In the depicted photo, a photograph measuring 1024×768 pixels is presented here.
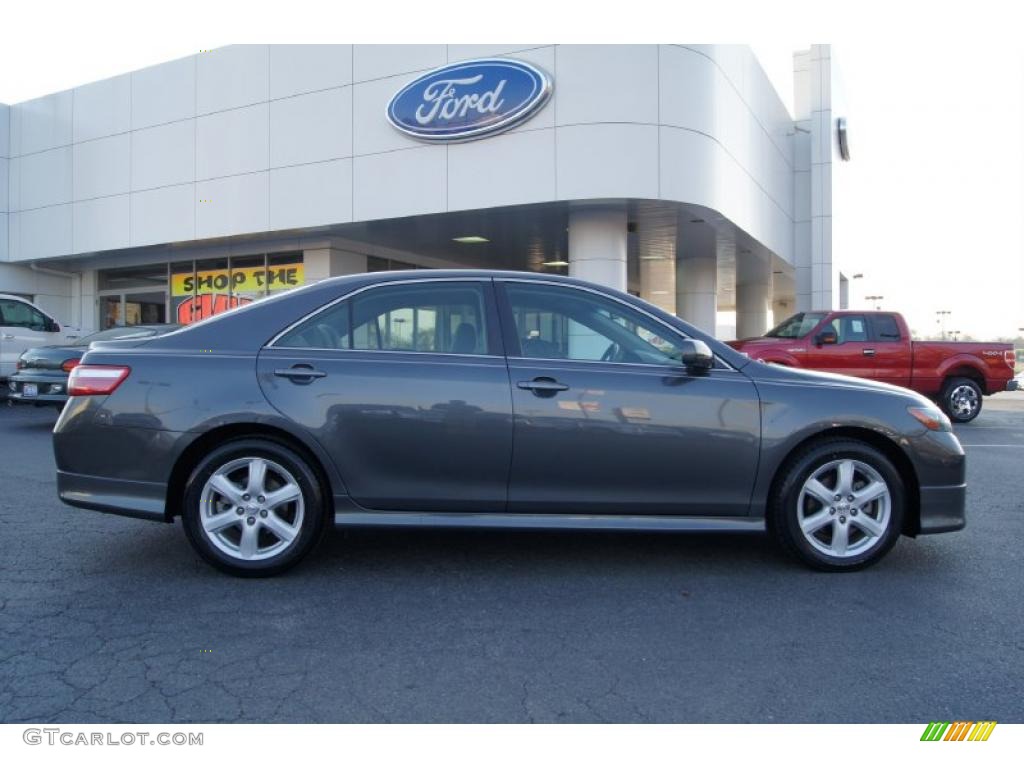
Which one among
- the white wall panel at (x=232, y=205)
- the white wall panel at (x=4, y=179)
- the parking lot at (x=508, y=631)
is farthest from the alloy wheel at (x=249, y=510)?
the white wall panel at (x=4, y=179)

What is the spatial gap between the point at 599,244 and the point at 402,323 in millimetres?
10636

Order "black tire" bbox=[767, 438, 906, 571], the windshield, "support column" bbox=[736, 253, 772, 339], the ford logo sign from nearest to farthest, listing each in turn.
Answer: "black tire" bbox=[767, 438, 906, 571] < the windshield < the ford logo sign < "support column" bbox=[736, 253, 772, 339]

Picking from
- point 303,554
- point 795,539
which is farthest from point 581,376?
point 303,554

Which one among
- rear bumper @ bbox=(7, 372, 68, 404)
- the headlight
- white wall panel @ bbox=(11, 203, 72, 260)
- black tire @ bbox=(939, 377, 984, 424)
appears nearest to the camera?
the headlight

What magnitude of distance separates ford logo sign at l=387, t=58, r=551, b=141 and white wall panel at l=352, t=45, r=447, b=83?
1.02ft

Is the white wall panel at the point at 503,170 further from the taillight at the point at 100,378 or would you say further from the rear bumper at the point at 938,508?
the taillight at the point at 100,378

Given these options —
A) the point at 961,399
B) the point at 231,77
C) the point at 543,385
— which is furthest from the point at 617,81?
the point at 543,385

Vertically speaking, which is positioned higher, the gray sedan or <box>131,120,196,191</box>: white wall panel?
<box>131,120,196,191</box>: white wall panel

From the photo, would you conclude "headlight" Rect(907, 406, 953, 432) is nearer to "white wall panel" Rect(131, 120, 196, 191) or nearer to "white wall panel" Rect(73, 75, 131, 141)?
"white wall panel" Rect(131, 120, 196, 191)

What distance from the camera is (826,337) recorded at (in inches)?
500

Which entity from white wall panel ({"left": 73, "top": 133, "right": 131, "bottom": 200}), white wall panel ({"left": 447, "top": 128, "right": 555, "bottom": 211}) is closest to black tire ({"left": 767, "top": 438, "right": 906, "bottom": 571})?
white wall panel ({"left": 447, "top": 128, "right": 555, "bottom": 211})

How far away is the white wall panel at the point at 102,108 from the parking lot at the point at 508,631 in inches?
618

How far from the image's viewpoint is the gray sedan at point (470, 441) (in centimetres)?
414

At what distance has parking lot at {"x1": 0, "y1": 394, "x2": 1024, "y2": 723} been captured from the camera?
9.29 ft
